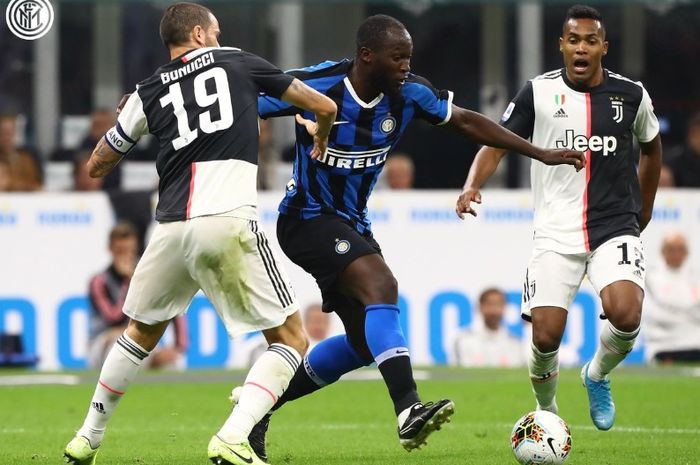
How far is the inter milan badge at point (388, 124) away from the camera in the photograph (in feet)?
27.6

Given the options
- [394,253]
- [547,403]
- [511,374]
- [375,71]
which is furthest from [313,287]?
[375,71]

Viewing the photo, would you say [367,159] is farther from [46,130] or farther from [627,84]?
[46,130]

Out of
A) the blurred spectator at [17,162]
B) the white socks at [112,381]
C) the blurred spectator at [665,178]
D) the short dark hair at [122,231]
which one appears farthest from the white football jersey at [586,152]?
the blurred spectator at [17,162]

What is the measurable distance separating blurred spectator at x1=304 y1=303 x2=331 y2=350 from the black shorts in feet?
22.5

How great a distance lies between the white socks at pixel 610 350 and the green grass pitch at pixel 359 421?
427 millimetres

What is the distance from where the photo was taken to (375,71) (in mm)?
8227

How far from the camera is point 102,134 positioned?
16.8 m

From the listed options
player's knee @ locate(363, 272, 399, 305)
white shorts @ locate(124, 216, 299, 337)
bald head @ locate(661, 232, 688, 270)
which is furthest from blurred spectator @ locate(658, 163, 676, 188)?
white shorts @ locate(124, 216, 299, 337)

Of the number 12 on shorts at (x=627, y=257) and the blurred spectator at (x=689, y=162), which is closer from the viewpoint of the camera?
the number 12 on shorts at (x=627, y=257)

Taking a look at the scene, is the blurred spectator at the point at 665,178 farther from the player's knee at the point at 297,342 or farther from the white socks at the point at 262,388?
the white socks at the point at 262,388

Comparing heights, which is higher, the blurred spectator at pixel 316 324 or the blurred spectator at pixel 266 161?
the blurred spectator at pixel 266 161

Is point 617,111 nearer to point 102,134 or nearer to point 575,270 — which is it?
point 575,270

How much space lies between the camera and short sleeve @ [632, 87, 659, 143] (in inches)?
368

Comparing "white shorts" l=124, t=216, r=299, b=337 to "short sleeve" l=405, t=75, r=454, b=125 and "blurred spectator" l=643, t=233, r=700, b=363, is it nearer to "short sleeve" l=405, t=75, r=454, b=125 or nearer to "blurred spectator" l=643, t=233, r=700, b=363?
"short sleeve" l=405, t=75, r=454, b=125
